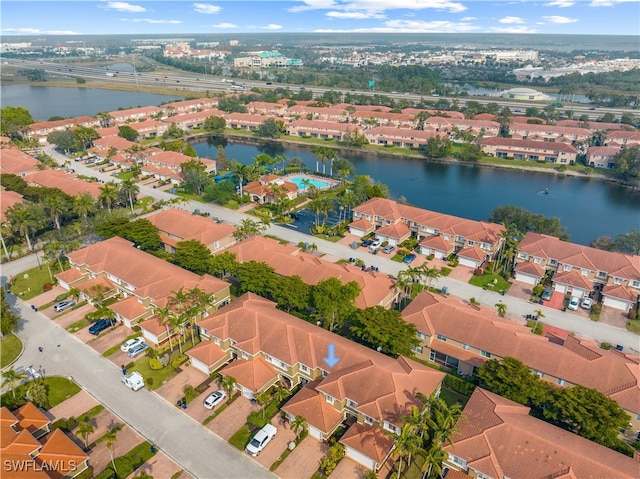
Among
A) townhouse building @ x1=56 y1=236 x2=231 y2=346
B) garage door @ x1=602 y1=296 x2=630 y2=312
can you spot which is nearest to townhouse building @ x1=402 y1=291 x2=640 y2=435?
garage door @ x1=602 y1=296 x2=630 y2=312

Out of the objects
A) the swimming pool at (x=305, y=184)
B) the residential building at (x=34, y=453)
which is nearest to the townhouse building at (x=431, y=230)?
the swimming pool at (x=305, y=184)

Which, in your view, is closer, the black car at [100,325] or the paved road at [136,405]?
the paved road at [136,405]

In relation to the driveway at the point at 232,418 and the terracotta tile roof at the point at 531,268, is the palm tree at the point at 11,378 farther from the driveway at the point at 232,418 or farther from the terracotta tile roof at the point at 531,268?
the terracotta tile roof at the point at 531,268

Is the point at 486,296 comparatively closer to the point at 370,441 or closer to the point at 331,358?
the point at 331,358

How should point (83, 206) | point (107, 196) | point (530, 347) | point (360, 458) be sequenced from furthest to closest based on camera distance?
point (107, 196) < point (83, 206) < point (530, 347) < point (360, 458)

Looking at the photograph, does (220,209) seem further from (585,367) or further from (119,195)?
(585,367)

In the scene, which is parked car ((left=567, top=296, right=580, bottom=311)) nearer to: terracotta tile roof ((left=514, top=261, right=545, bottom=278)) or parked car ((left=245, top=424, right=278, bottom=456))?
terracotta tile roof ((left=514, top=261, right=545, bottom=278))

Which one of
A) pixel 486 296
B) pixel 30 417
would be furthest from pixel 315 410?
pixel 486 296
